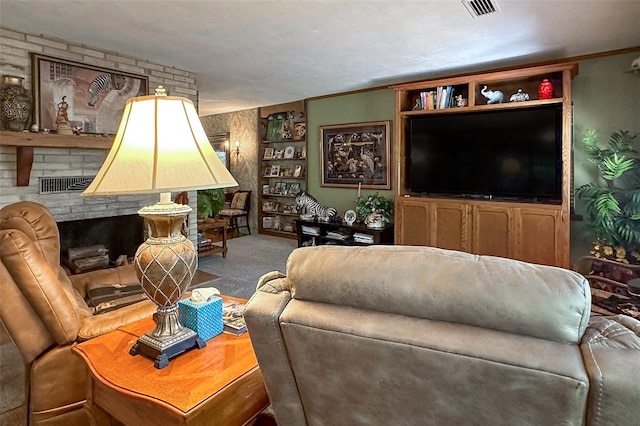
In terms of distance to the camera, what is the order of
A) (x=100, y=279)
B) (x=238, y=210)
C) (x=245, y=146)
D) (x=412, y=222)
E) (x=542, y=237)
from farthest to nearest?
(x=245, y=146), (x=238, y=210), (x=412, y=222), (x=542, y=237), (x=100, y=279)

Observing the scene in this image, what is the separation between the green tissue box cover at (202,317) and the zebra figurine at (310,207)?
14.4 feet

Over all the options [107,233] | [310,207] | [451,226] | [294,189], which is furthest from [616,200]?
[107,233]

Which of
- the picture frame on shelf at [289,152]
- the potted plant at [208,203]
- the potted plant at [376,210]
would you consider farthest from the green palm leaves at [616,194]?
the potted plant at [208,203]

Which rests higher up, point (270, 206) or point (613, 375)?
point (270, 206)

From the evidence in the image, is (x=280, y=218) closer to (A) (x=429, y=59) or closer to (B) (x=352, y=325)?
(A) (x=429, y=59)

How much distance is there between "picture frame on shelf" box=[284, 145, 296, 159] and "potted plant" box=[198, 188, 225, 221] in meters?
1.52

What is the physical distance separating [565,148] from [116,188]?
3900 mm

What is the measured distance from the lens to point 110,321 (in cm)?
153

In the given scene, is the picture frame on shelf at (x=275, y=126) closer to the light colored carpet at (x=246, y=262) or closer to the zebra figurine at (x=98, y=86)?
the light colored carpet at (x=246, y=262)

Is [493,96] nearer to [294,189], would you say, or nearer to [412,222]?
[412,222]

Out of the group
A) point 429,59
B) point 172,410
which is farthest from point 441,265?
point 429,59

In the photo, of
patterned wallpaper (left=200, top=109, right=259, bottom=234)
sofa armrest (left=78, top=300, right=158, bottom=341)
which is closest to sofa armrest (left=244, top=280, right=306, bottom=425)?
sofa armrest (left=78, top=300, right=158, bottom=341)

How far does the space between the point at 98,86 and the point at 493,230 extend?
14.2 feet

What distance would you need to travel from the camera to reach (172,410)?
98cm
